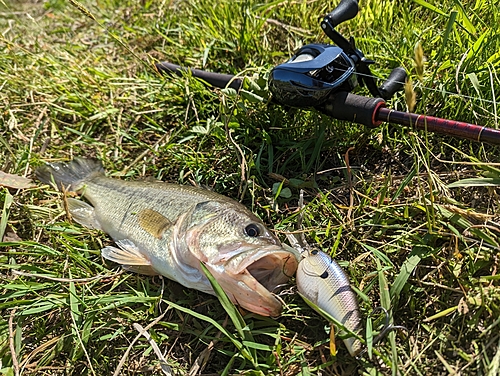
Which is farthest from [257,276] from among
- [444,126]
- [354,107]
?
[444,126]

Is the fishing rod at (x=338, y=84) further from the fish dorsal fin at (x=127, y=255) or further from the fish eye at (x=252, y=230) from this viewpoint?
the fish dorsal fin at (x=127, y=255)

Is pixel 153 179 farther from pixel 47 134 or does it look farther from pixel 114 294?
pixel 47 134

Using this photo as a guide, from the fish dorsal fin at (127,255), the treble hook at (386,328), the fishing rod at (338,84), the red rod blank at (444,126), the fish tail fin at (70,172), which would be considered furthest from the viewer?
the fish tail fin at (70,172)

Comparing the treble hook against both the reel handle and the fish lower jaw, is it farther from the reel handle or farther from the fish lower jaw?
the reel handle

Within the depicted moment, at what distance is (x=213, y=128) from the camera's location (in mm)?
3611

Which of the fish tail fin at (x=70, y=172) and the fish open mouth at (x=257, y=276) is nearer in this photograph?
the fish open mouth at (x=257, y=276)

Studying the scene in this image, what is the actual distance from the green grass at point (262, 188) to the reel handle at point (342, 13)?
1.51ft

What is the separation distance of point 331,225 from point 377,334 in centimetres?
80

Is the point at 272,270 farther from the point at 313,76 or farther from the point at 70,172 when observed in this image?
the point at 70,172

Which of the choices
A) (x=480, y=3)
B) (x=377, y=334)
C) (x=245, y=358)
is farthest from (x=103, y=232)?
(x=480, y=3)

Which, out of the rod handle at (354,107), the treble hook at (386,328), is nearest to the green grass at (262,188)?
the treble hook at (386,328)

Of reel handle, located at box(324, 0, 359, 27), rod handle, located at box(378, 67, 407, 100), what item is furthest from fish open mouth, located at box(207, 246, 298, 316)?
reel handle, located at box(324, 0, 359, 27)

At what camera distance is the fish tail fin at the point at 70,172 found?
3.65 metres

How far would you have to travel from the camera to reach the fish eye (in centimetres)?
267
